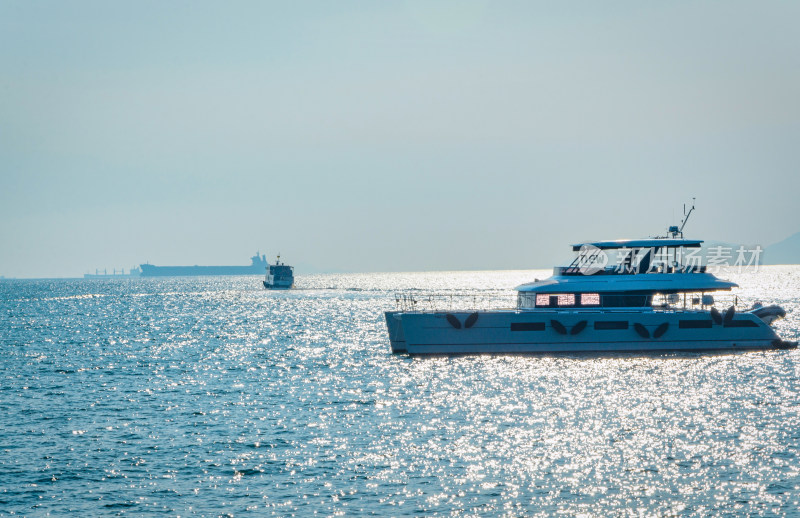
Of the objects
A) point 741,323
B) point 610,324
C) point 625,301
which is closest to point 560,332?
point 610,324

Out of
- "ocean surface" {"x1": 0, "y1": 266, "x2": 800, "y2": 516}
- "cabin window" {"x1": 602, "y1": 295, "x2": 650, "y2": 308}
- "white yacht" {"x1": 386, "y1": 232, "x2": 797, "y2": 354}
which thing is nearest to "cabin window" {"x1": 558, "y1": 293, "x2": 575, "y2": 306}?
"white yacht" {"x1": 386, "y1": 232, "x2": 797, "y2": 354}

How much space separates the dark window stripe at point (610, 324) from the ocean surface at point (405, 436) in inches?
79.2

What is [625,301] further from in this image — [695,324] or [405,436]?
[405,436]

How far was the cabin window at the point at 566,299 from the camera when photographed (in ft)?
160

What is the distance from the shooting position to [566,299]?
48.9 metres

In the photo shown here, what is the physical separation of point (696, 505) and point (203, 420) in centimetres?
1942

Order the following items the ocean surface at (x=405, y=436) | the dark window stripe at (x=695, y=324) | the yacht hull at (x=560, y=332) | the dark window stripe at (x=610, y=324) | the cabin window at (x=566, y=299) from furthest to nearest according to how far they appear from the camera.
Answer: the dark window stripe at (x=695, y=324) → the cabin window at (x=566, y=299) → the dark window stripe at (x=610, y=324) → the yacht hull at (x=560, y=332) → the ocean surface at (x=405, y=436)

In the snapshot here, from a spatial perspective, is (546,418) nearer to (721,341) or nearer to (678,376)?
(678,376)

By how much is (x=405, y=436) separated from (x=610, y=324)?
23168 millimetres

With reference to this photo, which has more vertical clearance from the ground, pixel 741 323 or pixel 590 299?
pixel 590 299

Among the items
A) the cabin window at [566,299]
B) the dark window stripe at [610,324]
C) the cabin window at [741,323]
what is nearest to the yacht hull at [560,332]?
the dark window stripe at [610,324]

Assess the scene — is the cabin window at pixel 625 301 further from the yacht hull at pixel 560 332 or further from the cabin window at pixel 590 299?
the yacht hull at pixel 560 332

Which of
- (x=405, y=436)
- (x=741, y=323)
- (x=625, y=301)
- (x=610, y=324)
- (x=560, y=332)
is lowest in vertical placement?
(x=405, y=436)

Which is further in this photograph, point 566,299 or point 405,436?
point 566,299
